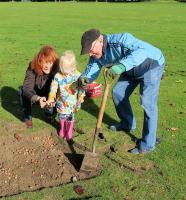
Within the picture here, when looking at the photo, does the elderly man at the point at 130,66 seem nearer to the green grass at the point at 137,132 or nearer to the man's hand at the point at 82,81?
the man's hand at the point at 82,81

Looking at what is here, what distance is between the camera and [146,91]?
641 cm

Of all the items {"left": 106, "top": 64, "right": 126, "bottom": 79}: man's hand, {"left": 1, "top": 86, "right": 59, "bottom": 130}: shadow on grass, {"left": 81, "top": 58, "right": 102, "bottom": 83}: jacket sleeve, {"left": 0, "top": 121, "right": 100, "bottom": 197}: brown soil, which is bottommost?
{"left": 1, "top": 86, "right": 59, "bottom": 130}: shadow on grass

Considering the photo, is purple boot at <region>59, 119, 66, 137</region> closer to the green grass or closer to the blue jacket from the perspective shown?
the green grass

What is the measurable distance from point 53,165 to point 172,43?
12.8 metres

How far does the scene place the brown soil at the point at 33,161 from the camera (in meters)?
5.81

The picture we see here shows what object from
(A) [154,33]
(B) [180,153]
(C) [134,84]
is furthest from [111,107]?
(A) [154,33]

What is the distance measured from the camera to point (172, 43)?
59.6ft

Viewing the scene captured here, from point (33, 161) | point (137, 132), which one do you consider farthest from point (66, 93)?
point (137, 132)

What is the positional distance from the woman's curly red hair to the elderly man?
2.31 feet

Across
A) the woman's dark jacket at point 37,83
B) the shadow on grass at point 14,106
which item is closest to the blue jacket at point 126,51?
the woman's dark jacket at point 37,83

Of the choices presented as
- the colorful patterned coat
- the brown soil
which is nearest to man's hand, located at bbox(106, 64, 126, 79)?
the brown soil

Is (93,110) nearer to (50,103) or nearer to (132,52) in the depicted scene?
(50,103)

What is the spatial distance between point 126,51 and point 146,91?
0.66 metres

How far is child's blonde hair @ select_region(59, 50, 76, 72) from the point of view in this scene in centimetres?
673
